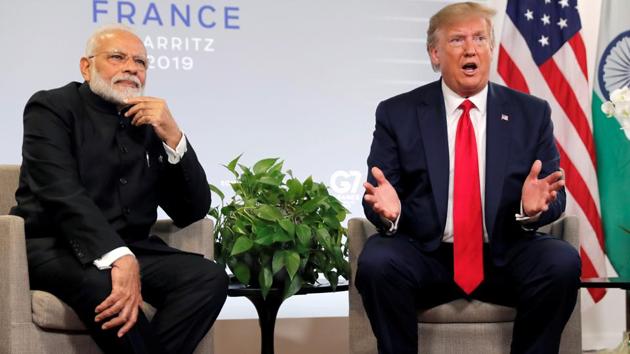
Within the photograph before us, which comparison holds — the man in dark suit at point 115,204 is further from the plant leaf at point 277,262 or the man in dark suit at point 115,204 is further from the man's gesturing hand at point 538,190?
the man's gesturing hand at point 538,190

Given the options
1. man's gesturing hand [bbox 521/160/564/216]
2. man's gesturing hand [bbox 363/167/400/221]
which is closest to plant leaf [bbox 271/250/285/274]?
man's gesturing hand [bbox 363/167/400/221]

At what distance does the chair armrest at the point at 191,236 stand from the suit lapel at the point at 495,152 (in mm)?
979

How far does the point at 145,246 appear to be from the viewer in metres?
3.02

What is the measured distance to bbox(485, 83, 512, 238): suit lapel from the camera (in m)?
3.04

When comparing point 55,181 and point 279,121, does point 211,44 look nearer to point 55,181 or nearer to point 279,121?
point 279,121

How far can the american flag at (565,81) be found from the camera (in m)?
4.62

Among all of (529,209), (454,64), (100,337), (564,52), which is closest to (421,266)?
(529,209)

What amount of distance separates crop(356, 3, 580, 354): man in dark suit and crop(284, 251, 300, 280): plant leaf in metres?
0.32

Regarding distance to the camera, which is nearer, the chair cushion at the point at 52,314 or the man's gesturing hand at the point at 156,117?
the chair cushion at the point at 52,314

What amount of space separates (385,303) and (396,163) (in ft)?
1.87

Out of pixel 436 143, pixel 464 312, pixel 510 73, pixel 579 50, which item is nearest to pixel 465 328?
pixel 464 312

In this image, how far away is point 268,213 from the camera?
10.7 ft

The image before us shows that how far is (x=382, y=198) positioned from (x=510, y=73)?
204 cm

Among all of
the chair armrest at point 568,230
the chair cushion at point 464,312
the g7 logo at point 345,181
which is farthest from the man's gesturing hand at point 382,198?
the g7 logo at point 345,181
